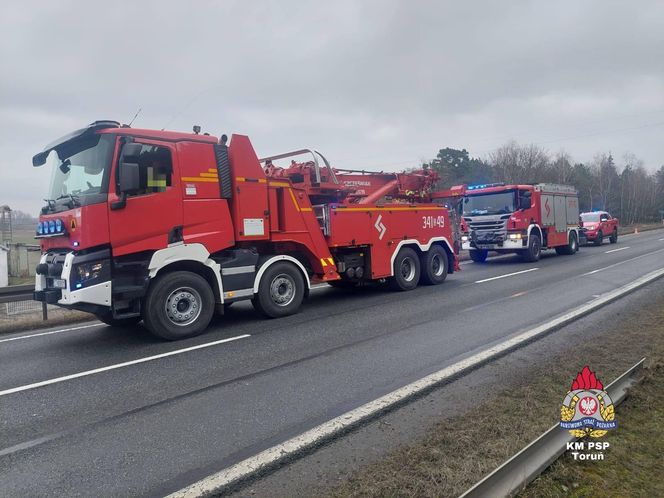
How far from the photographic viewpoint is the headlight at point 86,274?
5.95 meters

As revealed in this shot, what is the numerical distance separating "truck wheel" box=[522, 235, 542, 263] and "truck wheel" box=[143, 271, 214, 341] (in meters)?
13.0

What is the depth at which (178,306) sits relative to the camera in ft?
22.0

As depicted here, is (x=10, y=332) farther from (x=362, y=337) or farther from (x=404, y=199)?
(x=404, y=199)

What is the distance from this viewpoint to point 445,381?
4.50 metres

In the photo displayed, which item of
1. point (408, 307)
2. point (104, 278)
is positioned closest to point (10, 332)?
point (104, 278)

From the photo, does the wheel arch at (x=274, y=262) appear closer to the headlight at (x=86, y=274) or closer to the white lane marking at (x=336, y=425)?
the headlight at (x=86, y=274)

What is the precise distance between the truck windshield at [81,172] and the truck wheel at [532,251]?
14.3 metres

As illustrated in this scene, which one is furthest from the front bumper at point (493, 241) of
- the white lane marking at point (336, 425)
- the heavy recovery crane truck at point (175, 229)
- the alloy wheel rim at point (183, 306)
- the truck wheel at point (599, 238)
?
the alloy wheel rim at point (183, 306)

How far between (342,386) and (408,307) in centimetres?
430

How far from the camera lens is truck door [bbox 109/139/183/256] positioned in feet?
20.5

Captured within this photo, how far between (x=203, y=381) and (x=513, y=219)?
14114mm

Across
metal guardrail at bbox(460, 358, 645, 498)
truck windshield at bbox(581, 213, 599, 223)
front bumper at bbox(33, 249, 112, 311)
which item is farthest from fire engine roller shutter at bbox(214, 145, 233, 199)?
truck windshield at bbox(581, 213, 599, 223)

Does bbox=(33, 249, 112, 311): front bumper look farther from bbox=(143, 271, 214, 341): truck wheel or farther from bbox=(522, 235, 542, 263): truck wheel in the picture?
bbox=(522, 235, 542, 263): truck wheel

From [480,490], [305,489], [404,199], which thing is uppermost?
[404,199]
